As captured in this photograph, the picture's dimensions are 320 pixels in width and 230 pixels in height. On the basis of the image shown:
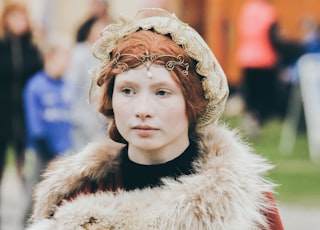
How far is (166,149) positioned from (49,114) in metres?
5.31

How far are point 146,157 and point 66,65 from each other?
548 cm

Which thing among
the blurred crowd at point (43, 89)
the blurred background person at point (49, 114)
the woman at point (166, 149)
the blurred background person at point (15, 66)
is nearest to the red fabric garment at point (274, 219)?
the woman at point (166, 149)

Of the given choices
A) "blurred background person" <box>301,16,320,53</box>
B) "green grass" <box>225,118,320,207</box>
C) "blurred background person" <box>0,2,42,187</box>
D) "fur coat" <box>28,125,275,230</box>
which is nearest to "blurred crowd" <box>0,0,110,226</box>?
"blurred background person" <box>0,2,42,187</box>

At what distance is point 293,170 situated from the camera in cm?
1356

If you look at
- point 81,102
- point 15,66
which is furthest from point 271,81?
point 81,102

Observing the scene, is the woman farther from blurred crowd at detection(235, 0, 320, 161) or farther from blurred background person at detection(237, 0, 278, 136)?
blurred background person at detection(237, 0, 278, 136)

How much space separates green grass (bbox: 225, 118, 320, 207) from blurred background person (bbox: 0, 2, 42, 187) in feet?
6.45

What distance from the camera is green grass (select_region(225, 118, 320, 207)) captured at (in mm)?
11703

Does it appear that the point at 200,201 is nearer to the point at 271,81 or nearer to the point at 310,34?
the point at 271,81

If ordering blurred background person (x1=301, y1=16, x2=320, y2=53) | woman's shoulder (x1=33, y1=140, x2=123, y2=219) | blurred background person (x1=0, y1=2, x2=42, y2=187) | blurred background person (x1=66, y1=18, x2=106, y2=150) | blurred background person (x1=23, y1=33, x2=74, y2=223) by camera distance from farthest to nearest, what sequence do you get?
blurred background person (x1=301, y1=16, x2=320, y2=53)
blurred background person (x1=0, y1=2, x2=42, y2=187)
blurred background person (x1=66, y1=18, x2=106, y2=150)
blurred background person (x1=23, y1=33, x2=74, y2=223)
woman's shoulder (x1=33, y1=140, x2=123, y2=219)

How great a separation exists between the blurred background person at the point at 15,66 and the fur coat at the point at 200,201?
6.30 meters

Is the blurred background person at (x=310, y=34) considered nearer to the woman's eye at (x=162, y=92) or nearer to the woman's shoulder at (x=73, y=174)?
the woman's shoulder at (x=73, y=174)

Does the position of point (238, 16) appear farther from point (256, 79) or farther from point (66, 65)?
point (66, 65)

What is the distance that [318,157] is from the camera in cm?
1460
